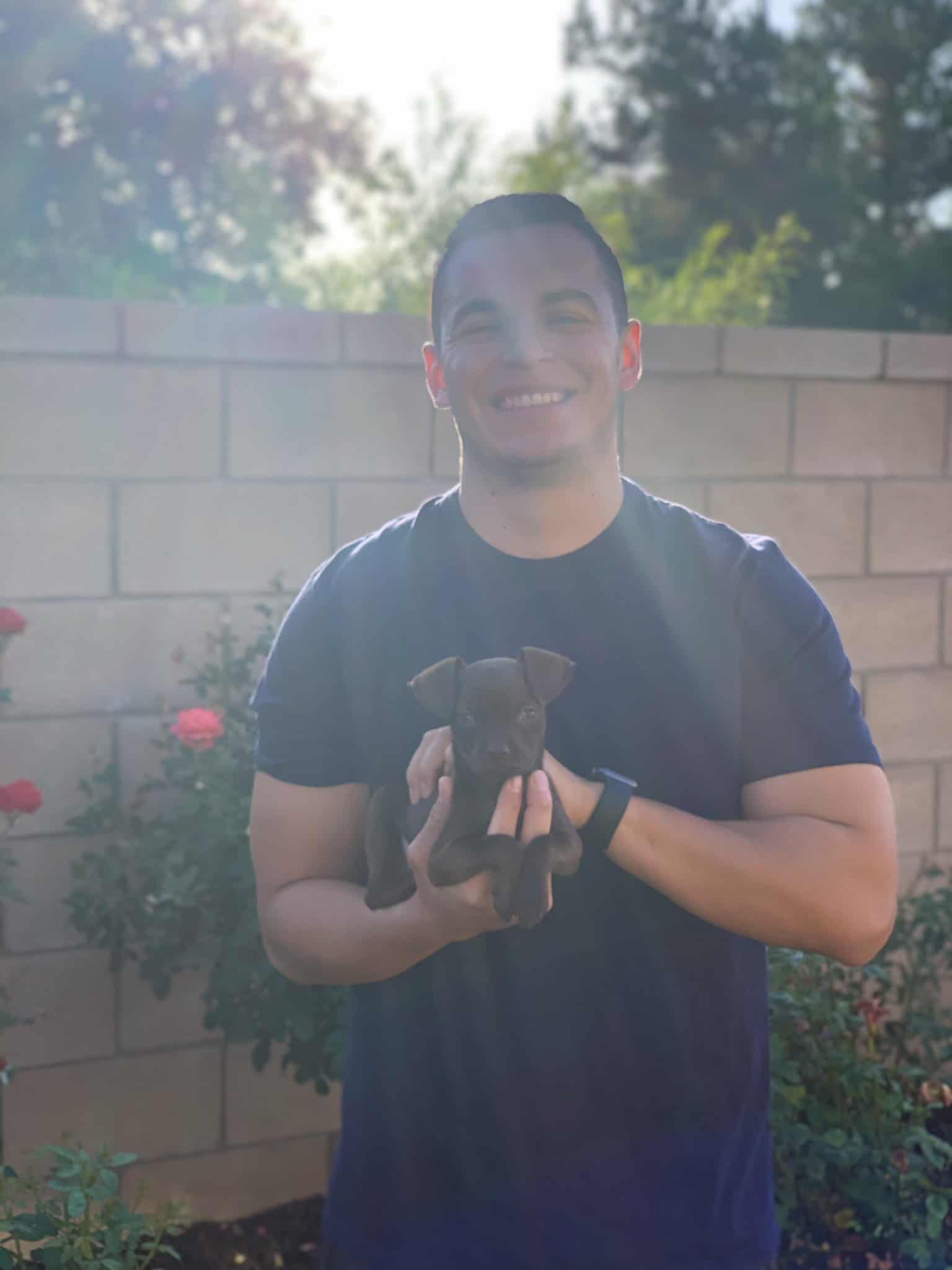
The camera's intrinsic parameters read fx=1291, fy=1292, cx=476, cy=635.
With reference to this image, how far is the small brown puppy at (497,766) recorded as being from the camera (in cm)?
194

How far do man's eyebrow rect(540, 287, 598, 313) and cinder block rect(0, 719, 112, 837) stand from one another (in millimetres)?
2480

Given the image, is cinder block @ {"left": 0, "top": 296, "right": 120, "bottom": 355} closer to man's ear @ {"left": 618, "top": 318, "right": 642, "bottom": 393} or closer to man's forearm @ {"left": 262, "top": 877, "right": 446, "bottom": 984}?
man's ear @ {"left": 618, "top": 318, "right": 642, "bottom": 393}

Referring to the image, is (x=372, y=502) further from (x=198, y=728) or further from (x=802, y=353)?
(x=802, y=353)

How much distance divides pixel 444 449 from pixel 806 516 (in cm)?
146

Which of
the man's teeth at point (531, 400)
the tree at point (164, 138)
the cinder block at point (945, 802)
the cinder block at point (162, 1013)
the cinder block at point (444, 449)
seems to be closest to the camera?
the man's teeth at point (531, 400)

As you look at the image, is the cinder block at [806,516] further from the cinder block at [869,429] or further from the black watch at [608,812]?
the black watch at [608,812]

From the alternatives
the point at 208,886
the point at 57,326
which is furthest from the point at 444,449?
the point at 208,886

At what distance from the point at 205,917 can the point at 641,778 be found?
7.21ft

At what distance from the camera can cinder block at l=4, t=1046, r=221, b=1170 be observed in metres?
4.13

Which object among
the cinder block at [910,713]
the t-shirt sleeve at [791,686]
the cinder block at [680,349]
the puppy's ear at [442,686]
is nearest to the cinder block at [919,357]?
the cinder block at [680,349]

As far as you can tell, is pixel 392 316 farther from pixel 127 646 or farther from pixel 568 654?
pixel 568 654

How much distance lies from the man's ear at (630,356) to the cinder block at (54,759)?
7.98 feet

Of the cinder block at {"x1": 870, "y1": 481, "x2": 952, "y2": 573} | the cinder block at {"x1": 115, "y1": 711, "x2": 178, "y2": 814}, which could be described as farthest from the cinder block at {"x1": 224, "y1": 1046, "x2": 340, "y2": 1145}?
the cinder block at {"x1": 870, "y1": 481, "x2": 952, "y2": 573}

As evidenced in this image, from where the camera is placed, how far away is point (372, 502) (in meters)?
4.43
